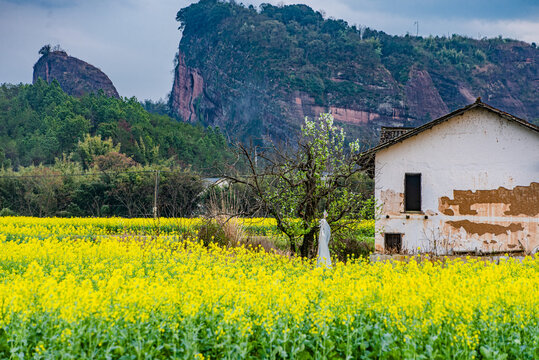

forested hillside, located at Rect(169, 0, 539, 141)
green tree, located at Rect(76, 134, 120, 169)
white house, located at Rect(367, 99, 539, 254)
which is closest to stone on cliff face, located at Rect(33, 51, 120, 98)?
forested hillside, located at Rect(169, 0, 539, 141)

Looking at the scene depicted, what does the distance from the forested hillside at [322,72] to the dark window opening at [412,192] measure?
70119 millimetres

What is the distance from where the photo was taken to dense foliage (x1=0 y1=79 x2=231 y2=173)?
199 feet

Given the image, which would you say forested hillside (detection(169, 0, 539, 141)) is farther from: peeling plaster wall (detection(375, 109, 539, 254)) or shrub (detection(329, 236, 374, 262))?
peeling plaster wall (detection(375, 109, 539, 254))

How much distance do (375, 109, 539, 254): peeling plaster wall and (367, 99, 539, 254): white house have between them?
0.10 ft

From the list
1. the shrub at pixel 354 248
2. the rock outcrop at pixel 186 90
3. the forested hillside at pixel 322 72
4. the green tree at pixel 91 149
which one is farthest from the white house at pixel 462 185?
the rock outcrop at pixel 186 90

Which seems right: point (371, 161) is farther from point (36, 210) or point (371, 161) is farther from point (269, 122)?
point (269, 122)

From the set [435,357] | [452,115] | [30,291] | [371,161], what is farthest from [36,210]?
[435,357]

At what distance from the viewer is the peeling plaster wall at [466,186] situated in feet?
59.7

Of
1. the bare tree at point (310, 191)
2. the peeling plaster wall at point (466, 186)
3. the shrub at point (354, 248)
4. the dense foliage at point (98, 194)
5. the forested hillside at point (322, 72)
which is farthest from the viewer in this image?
the forested hillside at point (322, 72)

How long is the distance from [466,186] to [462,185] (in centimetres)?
13

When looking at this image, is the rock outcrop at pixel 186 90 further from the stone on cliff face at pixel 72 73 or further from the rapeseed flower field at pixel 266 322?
the rapeseed flower field at pixel 266 322

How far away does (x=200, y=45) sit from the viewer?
11838 centimetres

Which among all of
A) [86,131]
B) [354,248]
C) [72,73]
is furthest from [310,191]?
[72,73]

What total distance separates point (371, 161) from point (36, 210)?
1109 inches
